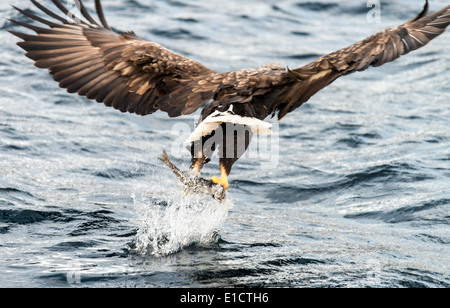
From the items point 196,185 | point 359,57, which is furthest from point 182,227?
point 359,57

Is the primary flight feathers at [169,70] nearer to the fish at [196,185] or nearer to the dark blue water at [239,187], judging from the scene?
the fish at [196,185]

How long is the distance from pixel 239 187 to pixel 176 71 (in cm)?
239

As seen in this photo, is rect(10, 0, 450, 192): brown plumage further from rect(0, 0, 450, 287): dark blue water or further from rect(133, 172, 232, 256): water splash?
rect(0, 0, 450, 287): dark blue water

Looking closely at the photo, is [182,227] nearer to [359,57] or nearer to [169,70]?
[169,70]

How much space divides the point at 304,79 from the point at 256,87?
0.41 m

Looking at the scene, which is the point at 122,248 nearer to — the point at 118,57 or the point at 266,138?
the point at 118,57

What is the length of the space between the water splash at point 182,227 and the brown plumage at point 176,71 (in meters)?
0.51

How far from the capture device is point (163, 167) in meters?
9.18

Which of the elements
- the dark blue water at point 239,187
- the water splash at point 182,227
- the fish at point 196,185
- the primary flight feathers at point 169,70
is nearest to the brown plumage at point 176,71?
the primary flight feathers at point 169,70

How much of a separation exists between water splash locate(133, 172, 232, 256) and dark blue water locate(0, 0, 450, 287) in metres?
0.02

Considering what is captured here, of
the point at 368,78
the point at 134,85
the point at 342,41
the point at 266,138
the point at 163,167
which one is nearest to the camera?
the point at 134,85

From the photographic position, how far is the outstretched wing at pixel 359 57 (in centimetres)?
561

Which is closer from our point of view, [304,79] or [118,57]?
[304,79]
